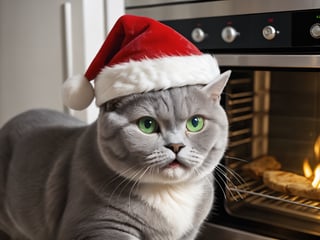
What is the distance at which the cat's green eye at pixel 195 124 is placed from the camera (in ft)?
3.18

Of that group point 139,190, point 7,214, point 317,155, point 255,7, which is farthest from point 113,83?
point 317,155

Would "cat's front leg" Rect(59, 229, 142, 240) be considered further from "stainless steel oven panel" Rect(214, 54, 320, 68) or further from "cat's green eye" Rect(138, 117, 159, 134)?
"stainless steel oven panel" Rect(214, 54, 320, 68)

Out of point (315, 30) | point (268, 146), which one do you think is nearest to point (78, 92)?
point (315, 30)

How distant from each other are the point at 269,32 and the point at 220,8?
15cm

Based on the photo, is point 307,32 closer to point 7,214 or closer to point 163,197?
point 163,197

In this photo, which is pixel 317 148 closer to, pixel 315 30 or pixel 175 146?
pixel 315 30

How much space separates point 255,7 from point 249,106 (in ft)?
1.08

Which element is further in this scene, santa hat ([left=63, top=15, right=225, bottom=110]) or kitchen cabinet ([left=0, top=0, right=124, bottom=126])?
kitchen cabinet ([left=0, top=0, right=124, bottom=126])

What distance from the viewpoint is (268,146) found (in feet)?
4.81

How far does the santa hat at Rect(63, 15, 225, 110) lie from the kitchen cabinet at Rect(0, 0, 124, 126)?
1.40 ft

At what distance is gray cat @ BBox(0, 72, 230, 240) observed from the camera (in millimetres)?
940

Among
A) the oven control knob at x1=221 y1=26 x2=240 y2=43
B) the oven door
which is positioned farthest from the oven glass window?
the oven control knob at x1=221 y1=26 x2=240 y2=43

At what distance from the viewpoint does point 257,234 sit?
1.27m

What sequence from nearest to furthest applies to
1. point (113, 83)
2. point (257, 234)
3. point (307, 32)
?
1. point (113, 83)
2. point (307, 32)
3. point (257, 234)
